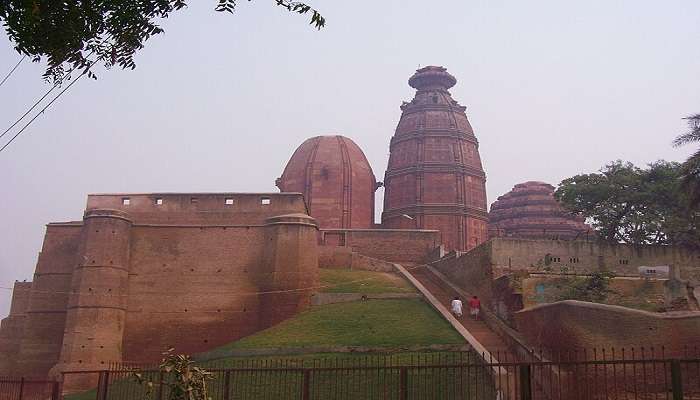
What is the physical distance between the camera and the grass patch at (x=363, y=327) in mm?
22000

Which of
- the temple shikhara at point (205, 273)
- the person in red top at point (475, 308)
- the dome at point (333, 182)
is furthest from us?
the dome at point (333, 182)

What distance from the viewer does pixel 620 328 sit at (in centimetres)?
1544

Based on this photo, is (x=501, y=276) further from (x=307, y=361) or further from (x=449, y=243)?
(x=449, y=243)

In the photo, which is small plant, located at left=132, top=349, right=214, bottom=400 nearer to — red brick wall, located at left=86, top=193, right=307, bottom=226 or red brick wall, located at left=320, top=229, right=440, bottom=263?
red brick wall, located at left=86, top=193, right=307, bottom=226

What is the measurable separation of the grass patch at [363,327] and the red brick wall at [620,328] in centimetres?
551

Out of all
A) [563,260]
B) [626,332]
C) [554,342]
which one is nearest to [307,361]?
[554,342]

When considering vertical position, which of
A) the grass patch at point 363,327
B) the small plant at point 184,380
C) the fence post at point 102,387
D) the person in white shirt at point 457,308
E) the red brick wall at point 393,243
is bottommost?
the fence post at point 102,387

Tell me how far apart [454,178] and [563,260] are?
1558 cm

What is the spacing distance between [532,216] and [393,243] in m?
11.2

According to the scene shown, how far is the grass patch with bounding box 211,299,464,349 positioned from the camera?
72.2 ft

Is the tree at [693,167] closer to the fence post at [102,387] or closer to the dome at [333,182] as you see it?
the fence post at [102,387]

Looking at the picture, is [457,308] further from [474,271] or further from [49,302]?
[49,302]

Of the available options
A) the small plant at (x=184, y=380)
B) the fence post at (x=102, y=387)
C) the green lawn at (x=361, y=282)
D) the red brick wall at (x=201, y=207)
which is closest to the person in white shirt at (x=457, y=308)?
the green lawn at (x=361, y=282)

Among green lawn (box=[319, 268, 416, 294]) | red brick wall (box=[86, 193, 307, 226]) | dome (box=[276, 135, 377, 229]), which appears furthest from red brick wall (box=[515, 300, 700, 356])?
dome (box=[276, 135, 377, 229])
